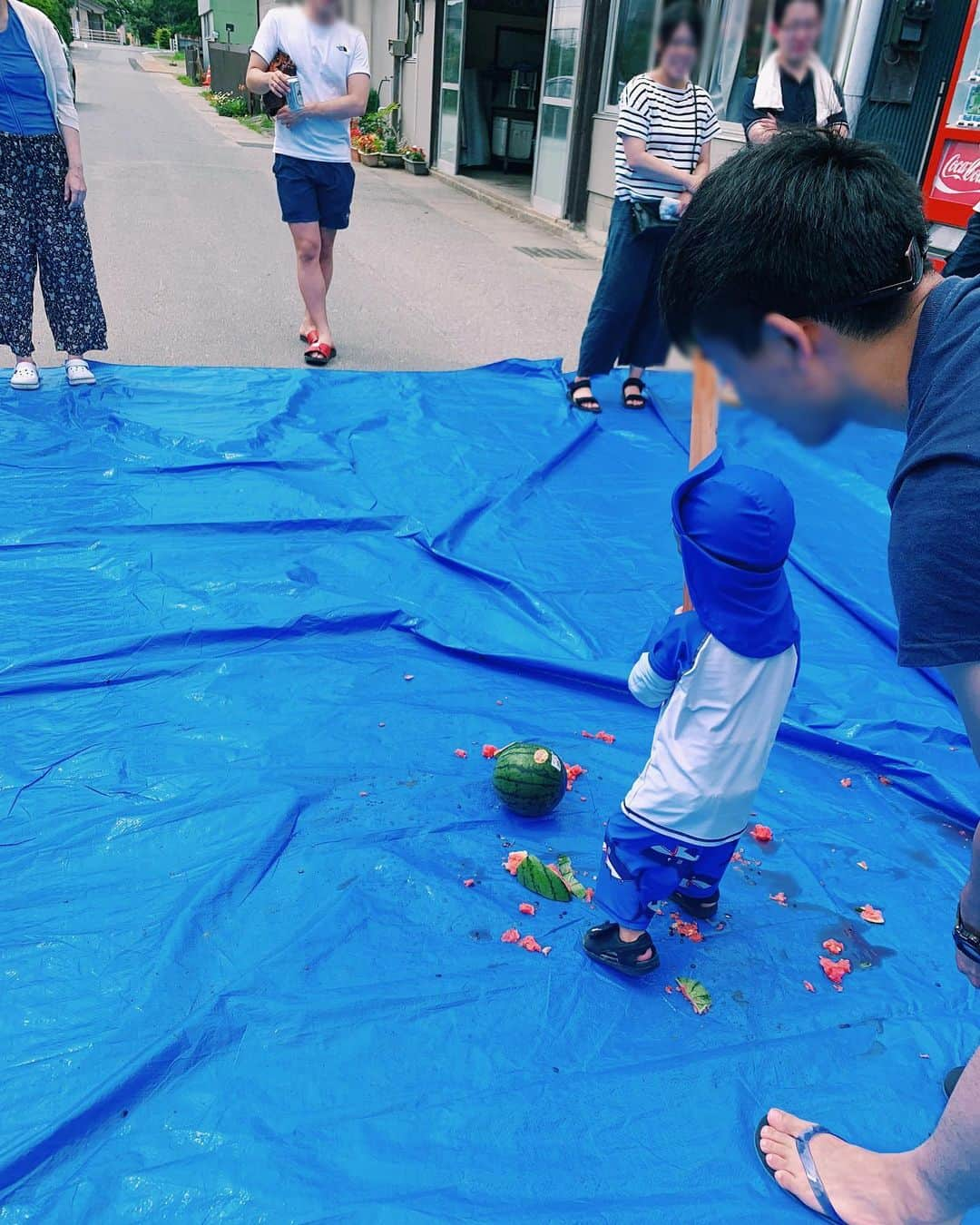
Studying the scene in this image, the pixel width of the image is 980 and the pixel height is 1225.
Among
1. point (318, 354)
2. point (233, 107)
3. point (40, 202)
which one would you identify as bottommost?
point (318, 354)

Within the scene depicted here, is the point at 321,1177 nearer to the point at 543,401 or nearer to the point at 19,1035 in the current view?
the point at 19,1035

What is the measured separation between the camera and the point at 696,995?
6.36ft

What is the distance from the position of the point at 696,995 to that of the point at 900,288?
4.68ft

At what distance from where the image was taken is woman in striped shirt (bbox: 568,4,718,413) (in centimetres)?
455

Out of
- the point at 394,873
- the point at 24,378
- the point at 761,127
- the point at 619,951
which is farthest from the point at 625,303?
the point at 619,951

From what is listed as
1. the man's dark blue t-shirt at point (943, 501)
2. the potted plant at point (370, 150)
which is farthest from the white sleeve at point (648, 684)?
the potted plant at point (370, 150)

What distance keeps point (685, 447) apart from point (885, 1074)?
3382 millimetres

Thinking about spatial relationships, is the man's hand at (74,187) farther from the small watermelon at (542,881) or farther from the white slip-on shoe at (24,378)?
Result: the small watermelon at (542,881)

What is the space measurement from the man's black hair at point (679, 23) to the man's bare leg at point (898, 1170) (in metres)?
4.83

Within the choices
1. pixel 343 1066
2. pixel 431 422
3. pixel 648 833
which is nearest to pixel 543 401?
pixel 431 422

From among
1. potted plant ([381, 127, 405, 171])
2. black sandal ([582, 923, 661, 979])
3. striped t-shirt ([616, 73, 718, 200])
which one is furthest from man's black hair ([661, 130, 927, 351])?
potted plant ([381, 127, 405, 171])

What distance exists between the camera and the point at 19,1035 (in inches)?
68.6

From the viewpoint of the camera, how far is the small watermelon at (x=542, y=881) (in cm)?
213

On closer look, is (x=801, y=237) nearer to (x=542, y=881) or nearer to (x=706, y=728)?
(x=706, y=728)
